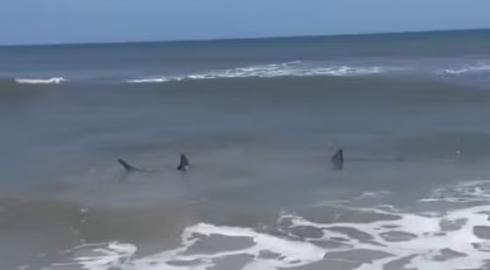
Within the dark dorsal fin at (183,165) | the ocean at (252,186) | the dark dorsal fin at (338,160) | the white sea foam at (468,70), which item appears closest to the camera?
the ocean at (252,186)

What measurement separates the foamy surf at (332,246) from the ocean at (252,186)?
2 cm

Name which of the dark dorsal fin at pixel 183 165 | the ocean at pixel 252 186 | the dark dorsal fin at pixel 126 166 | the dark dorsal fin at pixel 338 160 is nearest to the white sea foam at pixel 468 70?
the ocean at pixel 252 186

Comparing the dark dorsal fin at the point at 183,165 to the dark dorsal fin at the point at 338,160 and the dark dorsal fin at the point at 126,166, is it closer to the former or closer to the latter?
the dark dorsal fin at the point at 126,166

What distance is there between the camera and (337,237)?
6.79 metres

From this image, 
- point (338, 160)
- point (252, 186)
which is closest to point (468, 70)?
point (338, 160)

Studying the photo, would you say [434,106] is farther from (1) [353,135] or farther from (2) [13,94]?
(2) [13,94]

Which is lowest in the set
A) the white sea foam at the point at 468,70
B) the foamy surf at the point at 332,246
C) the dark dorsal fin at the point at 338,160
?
the foamy surf at the point at 332,246

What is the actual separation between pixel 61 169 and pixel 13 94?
46.4 ft

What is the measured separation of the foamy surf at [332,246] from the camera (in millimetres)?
6082

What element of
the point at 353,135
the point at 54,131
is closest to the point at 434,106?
the point at 353,135

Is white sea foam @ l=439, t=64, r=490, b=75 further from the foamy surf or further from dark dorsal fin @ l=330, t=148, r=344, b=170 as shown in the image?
the foamy surf

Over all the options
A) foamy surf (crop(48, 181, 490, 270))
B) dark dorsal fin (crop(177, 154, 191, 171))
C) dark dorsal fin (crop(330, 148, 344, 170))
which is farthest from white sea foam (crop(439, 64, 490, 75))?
foamy surf (crop(48, 181, 490, 270))

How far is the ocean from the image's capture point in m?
6.43

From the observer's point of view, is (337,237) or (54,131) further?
(54,131)
